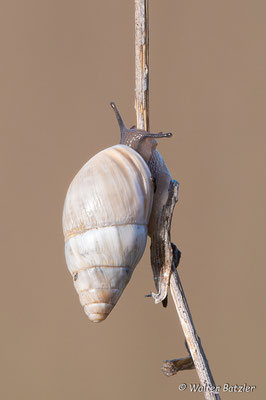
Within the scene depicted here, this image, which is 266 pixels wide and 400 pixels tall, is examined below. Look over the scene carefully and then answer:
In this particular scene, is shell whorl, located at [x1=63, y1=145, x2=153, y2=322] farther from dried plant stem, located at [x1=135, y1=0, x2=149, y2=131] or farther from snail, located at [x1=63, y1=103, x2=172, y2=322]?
dried plant stem, located at [x1=135, y1=0, x2=149, y2=131]

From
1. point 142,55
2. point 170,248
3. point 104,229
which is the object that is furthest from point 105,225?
point 142,55

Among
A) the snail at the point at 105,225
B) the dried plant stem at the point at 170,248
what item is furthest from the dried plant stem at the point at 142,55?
the snail at the point at 105,225

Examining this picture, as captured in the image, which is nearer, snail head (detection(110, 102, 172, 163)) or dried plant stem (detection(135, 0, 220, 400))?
dried plant stem (detection(135, 0, 220, 400))

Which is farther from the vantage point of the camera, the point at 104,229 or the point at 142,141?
the point at 142,141

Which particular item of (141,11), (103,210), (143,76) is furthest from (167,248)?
(141,11)

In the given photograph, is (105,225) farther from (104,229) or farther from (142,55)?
(142,55)

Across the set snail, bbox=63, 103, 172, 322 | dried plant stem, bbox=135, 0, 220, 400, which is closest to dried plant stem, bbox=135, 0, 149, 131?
dried plant stem, bbox=135, 0, 220, 400

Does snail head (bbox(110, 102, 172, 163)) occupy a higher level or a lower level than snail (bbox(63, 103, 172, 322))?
higher

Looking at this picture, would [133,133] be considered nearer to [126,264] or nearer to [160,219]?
[160,219]
